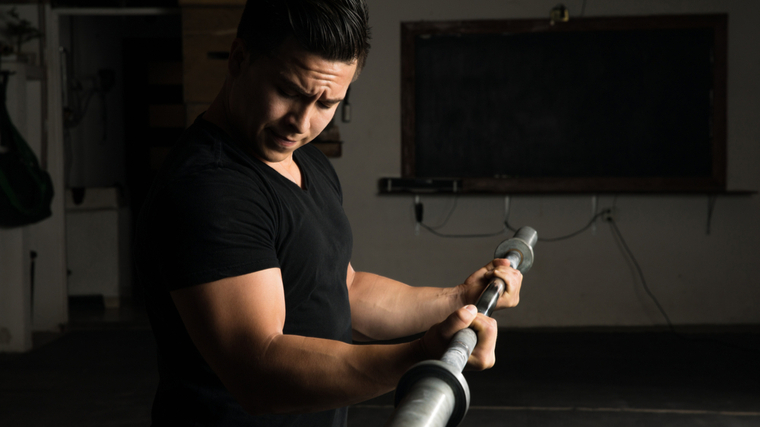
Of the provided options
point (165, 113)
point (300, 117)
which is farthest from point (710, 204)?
point (165, 113)

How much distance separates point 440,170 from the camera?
4137mm

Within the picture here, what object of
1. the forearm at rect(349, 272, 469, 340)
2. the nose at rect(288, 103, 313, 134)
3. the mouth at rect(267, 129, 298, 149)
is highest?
the nose at rect(288, 103, 313, 134)

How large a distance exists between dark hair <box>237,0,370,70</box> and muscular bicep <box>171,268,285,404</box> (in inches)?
11.8

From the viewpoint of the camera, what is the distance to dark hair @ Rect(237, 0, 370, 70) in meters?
0.78

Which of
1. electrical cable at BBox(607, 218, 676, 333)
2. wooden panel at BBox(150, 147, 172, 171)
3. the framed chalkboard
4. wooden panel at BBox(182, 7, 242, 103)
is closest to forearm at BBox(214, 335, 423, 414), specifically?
wooden panel at BBox(182, 7, 242, 103)

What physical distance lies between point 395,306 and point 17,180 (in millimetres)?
3198

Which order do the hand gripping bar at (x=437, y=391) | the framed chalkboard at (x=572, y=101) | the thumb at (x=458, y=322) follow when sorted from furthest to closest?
1. the framed chalkboard at (x=572, y=101)
2. the thumb at (x=458, y=322)
3. the hand gripping bar at (x=437, y=391)

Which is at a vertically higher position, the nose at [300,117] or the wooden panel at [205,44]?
the wooden panel at [205,44]

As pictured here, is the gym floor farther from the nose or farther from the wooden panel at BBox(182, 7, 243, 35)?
the nose

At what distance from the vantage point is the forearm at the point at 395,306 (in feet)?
3.93

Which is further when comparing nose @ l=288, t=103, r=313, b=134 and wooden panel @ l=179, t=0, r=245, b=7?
wooden panel @ l=179, t=0, r=245, b=7

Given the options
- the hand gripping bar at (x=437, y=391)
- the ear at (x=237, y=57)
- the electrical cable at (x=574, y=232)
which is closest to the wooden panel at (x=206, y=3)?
the electrical cable at (x=574, y=232)

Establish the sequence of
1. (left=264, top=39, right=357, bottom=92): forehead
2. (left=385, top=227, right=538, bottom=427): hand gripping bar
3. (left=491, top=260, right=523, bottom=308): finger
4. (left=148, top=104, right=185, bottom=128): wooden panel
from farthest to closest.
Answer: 1. (left=148, top=104, right=185, bottom=128): wooden panel
2. (left=491, top=260, right=523, bottom=308): finger
3. (left=264, top=39, right=357, bottom=92): forehead
4. (left=385, top=227, right=538, bottom=427): hand gripping bar

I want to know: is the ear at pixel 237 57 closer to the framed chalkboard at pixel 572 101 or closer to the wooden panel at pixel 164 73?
the framed chalkboard at pixel 572 101
